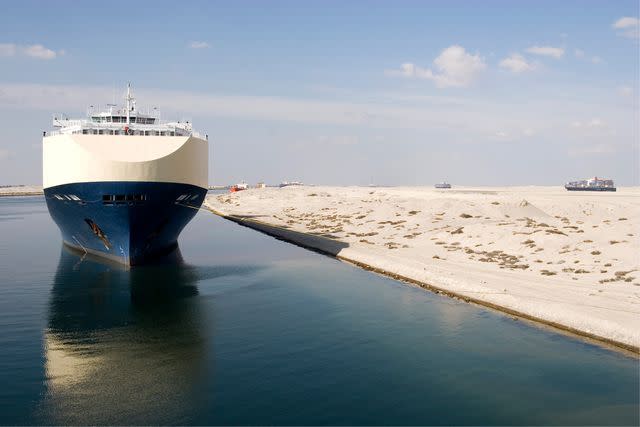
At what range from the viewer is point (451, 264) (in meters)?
41.1

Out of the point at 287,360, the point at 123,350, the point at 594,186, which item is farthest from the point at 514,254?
the point at 594,186

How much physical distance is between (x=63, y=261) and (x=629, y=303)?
1841 inches

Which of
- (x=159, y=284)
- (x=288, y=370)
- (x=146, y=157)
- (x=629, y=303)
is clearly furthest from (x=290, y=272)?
(x=629, y=303)

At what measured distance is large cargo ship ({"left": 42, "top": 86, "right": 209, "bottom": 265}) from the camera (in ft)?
124

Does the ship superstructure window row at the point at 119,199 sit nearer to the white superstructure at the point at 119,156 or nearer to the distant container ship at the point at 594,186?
the white superstructure at the point at 119,156

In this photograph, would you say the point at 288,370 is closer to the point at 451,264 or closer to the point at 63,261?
the point at 451,264

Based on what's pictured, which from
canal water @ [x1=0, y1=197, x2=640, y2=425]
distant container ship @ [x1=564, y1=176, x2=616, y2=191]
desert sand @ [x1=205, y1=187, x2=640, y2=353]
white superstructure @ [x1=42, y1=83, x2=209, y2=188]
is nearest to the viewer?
canal water @ [x1=0, y1=197, x2=640, y2=425]

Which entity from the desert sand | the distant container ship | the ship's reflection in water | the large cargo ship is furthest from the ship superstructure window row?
the distant container ship

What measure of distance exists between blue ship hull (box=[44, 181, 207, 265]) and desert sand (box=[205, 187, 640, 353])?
1731 cm

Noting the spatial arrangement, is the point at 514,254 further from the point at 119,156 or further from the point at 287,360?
the point at 119,156

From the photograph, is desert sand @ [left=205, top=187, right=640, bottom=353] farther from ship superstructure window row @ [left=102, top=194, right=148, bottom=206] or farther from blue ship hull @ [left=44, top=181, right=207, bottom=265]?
ship superstructure window row @ [left=102, top=194, right=148, bottom=206]

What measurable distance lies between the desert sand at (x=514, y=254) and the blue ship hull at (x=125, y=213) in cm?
1731

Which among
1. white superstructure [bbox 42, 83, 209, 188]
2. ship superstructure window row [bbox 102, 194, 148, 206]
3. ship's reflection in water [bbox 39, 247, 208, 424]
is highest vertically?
white superstructure [bbox 42, 83, 209, 188]

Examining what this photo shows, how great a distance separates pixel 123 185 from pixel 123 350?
58.5ft
